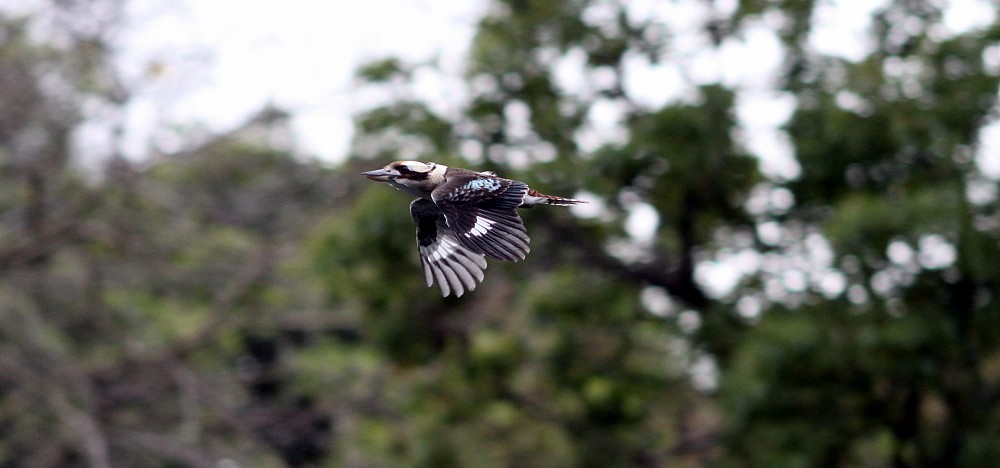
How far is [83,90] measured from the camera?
1520 centimetres

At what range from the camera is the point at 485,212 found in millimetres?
5773

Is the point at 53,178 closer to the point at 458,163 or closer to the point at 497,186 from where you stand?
the point at 458,163

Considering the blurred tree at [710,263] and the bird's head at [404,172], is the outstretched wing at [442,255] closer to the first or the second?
the bird's head at [404,172]

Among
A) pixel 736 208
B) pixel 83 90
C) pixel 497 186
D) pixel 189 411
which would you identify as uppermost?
pixel 83 90

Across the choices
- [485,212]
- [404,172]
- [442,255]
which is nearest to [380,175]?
[404,172]

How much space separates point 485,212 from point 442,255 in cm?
62

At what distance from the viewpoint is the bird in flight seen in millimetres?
5547

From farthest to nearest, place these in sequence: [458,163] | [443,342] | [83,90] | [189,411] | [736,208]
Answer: [189,411] → [83,90] → [443,342] → [736,208] → [458,163]

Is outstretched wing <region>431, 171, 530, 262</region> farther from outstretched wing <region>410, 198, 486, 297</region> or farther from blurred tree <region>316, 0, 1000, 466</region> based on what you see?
blurred tree <region>316, 0, 1000, 466</region>

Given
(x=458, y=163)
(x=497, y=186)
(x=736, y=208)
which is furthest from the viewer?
(x=736, y=208)

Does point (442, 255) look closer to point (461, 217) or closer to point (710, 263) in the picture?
point (461, 217)

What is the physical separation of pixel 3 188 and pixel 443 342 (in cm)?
577

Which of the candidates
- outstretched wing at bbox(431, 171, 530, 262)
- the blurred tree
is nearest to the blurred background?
the blurred tree

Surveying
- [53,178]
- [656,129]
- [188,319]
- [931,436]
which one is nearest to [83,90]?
[53,178]
